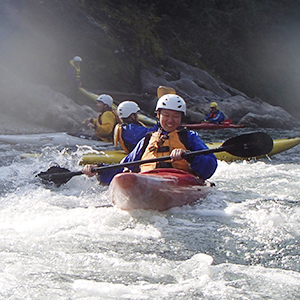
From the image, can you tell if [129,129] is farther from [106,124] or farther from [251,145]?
[251,145]

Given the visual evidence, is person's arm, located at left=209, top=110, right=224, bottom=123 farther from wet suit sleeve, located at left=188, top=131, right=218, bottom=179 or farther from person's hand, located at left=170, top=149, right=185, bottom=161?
person's hand, located at left=170, top=149, right=185, bottom=161

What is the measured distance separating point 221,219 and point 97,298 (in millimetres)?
1616

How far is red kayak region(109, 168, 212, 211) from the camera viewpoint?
3221 mm

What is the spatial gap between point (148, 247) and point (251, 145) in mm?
1689

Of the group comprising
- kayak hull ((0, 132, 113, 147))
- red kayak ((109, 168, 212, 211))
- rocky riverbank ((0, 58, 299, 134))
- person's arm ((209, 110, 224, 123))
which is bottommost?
red kayak ((109, 168, 212, 211))

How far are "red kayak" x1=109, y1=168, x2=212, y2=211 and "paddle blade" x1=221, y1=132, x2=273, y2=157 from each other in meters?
0.50

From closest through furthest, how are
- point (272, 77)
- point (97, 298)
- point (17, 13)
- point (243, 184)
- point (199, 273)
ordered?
1. point (97, 298)
2. point (199, 273)
3. point (243, 184)
4. point (17, 13)
5. point (272, 77)

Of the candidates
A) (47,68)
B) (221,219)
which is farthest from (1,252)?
(47,68)

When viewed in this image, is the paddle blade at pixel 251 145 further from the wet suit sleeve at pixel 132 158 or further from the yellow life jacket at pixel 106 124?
the yellow life jacket at pixel 106 124

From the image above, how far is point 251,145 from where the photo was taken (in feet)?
12.8

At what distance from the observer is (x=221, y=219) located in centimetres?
344

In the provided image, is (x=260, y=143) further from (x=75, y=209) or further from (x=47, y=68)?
(x=47, y=68)

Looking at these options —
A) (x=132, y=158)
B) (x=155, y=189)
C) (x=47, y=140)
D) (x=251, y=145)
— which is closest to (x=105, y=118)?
(x=47, y=140)

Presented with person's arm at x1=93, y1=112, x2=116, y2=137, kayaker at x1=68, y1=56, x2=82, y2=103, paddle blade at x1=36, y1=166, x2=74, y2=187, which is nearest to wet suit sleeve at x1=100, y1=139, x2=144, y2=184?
paddle blade at x1=36, y1=166, x2=74, y2=187
